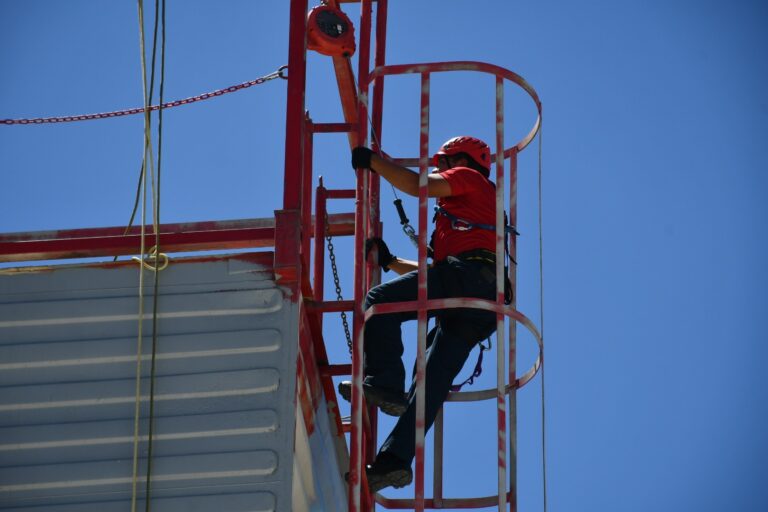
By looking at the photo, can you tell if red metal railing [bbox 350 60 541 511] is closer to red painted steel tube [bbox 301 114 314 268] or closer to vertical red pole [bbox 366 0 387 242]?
red painted steel tube [bbox 301 114 314 268]

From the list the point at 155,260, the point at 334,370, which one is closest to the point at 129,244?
the point at 155,260

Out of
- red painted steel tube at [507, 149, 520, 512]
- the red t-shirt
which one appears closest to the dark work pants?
the red t-shirt

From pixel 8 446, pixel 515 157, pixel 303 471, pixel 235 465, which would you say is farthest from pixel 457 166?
pixel 8 446

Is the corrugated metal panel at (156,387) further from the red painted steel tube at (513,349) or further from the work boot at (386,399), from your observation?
the red painted steel tube at (513,349)

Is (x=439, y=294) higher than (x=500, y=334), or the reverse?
(x=439, y=294)

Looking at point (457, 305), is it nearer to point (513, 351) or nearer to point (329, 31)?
point (513, 351)

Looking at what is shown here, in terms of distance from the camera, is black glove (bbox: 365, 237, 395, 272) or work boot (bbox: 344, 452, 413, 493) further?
black glove (bbox: 365, 237, 395, 272)

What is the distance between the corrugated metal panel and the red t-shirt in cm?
166

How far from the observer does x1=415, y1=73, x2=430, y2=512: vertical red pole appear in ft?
23.6

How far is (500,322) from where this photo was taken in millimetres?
7328

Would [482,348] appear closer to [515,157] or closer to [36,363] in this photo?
[515,157]

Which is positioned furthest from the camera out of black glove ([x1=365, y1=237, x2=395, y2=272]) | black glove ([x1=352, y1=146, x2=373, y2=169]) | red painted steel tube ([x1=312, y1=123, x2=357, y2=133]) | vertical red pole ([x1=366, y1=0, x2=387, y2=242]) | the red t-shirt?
vertical red pole ([x1=366, y1=0, x2=387, y2=242])

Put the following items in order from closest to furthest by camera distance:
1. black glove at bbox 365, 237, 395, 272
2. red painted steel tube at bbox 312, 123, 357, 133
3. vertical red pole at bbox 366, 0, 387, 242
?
1. red painted steel tube at bbox 312, 123, 357, 133
2. black glove at bbox 365, 237, 395, 272
3. vertical red pole at bbox 366, 0, 387, 242

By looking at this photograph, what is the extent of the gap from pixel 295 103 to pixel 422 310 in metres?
1.49
